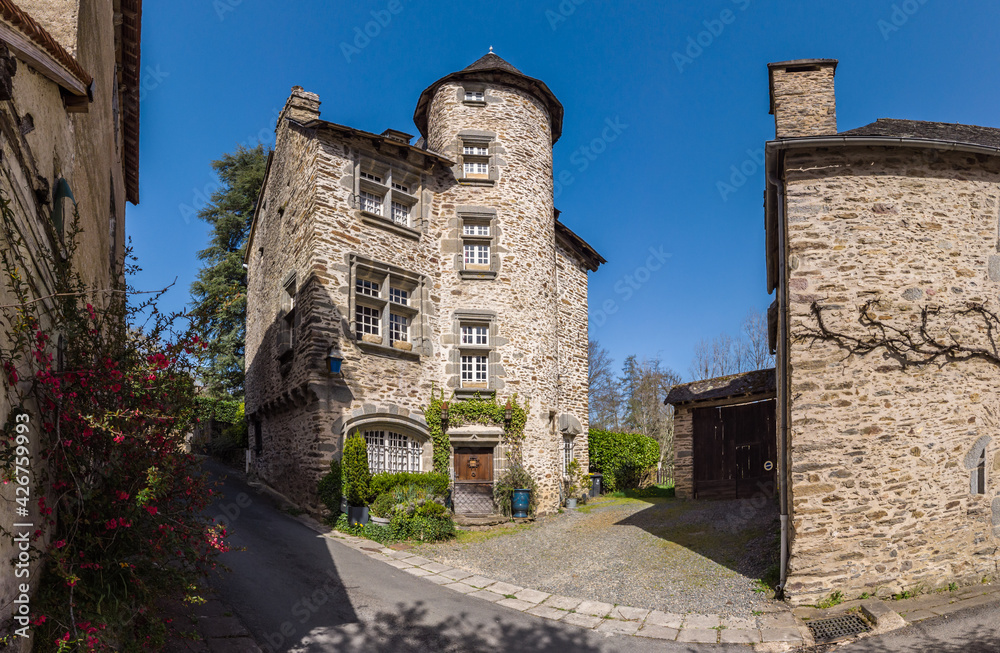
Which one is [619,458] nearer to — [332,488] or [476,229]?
[476,229]

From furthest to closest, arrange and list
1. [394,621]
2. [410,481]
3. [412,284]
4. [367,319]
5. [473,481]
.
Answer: [412,284] < [473,481] < [367,319] < [410,481] < [394,621]

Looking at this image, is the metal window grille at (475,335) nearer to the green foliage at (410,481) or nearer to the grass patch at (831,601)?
the green foliage at (410,481)

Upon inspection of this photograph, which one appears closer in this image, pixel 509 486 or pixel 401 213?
pixel 509 486

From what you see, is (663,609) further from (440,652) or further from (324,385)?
(324,385)

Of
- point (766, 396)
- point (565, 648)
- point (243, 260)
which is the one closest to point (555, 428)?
point (766, 396)

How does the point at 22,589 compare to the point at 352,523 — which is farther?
the point at 352,523

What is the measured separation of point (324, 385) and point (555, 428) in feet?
20.4

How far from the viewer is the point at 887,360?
737cm

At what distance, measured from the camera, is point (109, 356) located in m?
4.02

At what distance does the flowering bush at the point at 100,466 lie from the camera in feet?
11.4

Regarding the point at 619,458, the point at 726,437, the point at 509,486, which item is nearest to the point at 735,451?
the point at 726,437

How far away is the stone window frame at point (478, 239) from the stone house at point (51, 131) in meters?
7.83

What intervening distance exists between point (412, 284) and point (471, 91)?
17.5ft

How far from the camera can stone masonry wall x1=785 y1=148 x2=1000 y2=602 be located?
706 cm
